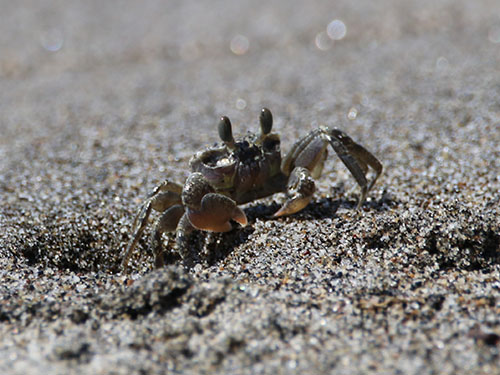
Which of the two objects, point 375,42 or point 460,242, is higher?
point 375,42

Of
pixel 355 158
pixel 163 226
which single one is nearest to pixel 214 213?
pixel 163 226

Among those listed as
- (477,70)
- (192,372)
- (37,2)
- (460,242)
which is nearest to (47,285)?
(192,372)

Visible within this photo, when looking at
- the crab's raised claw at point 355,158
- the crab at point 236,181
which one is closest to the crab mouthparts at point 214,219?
the crab at point 236,181

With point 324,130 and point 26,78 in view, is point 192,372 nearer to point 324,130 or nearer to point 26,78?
point 324,130

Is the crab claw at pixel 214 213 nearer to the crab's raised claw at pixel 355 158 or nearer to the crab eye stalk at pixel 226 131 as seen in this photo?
the crab eye stalk at pixel 226 131

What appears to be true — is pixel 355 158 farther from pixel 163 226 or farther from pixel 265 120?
pixel 163 226

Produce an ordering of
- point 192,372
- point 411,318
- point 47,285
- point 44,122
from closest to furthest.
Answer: point 192,372, point 411,318, point 47,285, point 44,122

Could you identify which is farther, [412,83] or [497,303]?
[412,83]
